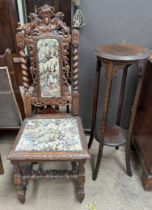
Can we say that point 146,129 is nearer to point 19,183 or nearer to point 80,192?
point 80,192

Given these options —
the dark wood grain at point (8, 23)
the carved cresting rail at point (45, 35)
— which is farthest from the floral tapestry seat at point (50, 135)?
the dark wood grain at point (8, 23)

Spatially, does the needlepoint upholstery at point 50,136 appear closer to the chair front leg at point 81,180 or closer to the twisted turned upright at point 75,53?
the chair front leg at point 81,180

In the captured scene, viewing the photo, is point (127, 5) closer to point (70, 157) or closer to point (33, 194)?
point (70, 157)

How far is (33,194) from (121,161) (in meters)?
0.79

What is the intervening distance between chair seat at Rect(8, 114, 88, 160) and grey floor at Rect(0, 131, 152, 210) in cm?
46

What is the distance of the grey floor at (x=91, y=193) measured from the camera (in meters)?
1.30

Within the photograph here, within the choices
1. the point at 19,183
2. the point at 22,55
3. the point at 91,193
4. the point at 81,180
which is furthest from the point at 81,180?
the point at 22,55

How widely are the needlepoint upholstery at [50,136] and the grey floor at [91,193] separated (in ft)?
1.59

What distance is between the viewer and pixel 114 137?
4.90 ft

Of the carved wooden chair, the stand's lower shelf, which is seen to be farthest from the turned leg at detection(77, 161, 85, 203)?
the stand's lower shelf

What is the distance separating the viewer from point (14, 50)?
6.14ft

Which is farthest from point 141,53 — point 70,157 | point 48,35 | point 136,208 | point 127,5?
point 136,208

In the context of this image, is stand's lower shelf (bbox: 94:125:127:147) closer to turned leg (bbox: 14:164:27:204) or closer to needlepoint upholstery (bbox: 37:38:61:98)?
needlepoint upholstery (bbox: 37:38:61:98)

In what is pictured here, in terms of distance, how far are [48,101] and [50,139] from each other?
301 mm
